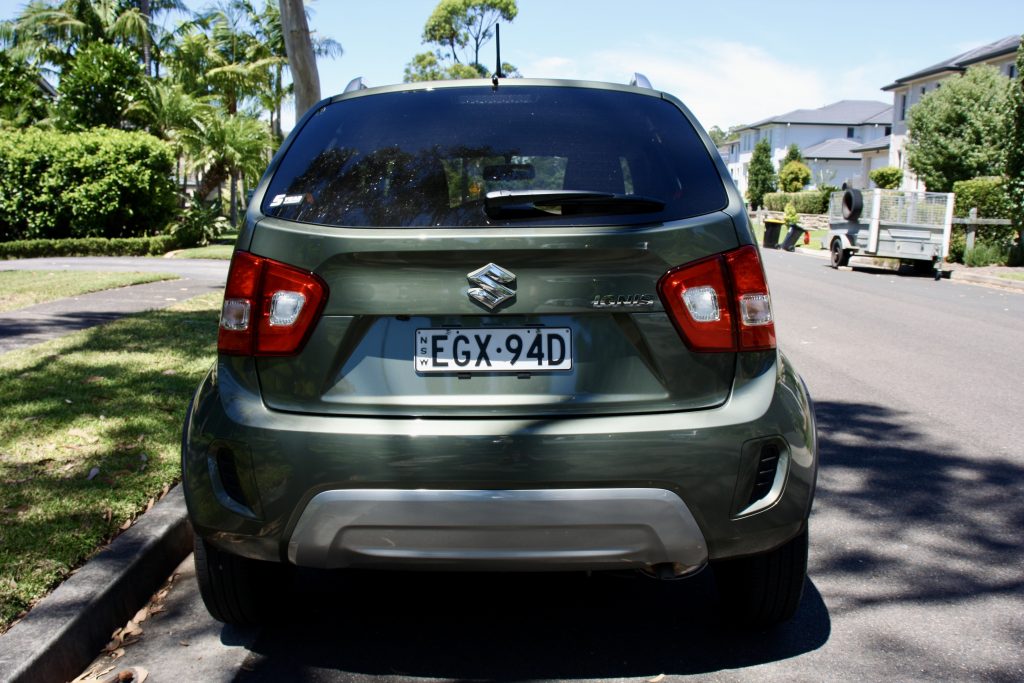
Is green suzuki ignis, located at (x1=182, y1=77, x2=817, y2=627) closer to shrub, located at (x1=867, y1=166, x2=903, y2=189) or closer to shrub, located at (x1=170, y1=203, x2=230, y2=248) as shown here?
shrub, located at (x1=170, y1=203, x2=230, y2=248)

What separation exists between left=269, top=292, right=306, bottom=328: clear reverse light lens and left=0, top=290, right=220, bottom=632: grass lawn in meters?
1.29

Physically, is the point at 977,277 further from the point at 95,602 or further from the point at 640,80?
the point at 95,602

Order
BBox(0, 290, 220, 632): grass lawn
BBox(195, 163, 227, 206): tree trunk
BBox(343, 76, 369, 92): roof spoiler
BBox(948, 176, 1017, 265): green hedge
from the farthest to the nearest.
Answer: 1. BBox(195, 163, 227, 206): tree trunk
2. BBox(948, 176, 1017, 265): green hedge
3. BBox(343, 76, 369, 92): roof spoiler
4. BBox(0, 290, 220, 632): grass lawn

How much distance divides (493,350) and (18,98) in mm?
40177

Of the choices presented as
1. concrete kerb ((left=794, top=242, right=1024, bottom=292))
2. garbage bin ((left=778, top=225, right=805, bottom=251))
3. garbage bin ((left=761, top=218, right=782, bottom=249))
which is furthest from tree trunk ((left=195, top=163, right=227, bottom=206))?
concrete kerb ((left=794, top=242, right=1024, bottom=292))

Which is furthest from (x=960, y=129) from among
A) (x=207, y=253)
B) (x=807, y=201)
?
(x=207, y=253)

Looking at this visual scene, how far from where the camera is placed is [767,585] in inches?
119

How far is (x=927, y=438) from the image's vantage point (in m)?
5.90

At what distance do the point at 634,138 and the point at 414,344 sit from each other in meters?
1.00

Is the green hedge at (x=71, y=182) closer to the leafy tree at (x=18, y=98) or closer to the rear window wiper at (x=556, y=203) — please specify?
the leafy tree at (x=18, y=98)

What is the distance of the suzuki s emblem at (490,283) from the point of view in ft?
8.57

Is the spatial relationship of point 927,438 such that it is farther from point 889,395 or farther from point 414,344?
point 414,344

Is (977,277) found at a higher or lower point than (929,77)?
lower

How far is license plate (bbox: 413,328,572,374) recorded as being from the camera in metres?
2.64
